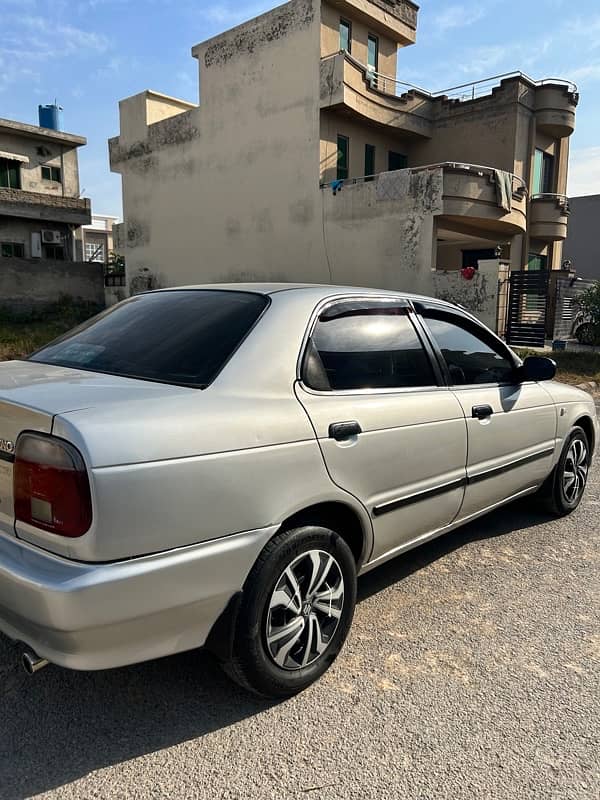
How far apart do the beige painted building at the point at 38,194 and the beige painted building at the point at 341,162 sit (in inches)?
227

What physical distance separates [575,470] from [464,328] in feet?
5.52

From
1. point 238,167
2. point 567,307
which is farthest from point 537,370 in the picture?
point 238,167

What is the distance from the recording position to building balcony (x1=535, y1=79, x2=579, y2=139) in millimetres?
20781

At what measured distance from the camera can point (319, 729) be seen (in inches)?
89.0

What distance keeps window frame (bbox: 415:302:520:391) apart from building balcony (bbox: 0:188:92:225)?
27.4m

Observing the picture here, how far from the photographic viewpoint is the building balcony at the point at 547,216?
21469 mm

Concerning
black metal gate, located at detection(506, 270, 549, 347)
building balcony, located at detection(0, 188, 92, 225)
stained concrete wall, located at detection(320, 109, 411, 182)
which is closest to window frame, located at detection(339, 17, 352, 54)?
stained concrete wall, located at detection(320, 109, 411, 182)

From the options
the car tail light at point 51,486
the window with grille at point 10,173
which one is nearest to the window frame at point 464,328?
the car tail light at point 51,486

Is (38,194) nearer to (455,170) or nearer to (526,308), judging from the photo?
(455,170)

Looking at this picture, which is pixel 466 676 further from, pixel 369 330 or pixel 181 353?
pixel 181 353

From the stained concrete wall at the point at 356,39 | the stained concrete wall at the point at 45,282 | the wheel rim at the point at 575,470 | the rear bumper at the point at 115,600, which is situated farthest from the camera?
the stained concrete wall at the point at 45,282

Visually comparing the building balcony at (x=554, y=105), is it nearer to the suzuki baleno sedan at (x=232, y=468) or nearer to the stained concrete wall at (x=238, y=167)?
the stained concrete wall at (x=238, y=167)

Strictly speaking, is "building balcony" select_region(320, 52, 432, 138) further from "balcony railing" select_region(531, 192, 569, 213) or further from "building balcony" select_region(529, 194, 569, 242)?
"building balcony" select_region(529, 194, 569, 242)

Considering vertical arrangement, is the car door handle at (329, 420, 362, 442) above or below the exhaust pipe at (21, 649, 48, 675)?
above
